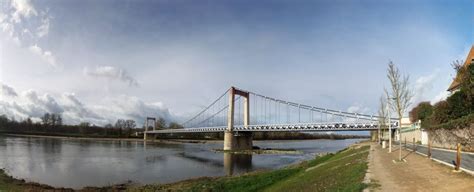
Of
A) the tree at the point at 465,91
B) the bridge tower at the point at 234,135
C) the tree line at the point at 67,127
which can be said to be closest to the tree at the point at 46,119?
the tree line at the point at 67,127

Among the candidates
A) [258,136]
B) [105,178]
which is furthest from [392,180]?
[258,136]

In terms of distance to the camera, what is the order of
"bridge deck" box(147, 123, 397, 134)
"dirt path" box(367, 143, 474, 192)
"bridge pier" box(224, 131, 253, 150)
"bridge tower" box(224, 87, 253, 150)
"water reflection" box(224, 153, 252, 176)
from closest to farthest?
"dirt path" box(367, 143, 474, 192)
"water reflection" box(224, 153, 252, 176)
"bridge deck" box(147, 123, 397, 134)
"bridge pier" box(224, 131, 253, 150)
"bridge tower" box(224, 87, 253, 150)

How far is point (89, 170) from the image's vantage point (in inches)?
1490

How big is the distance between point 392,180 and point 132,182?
20.8 metres

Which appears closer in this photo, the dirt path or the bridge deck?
the dirt path

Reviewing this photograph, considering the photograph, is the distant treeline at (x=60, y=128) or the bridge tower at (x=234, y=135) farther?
the distant treeline at (x=60, y=128)

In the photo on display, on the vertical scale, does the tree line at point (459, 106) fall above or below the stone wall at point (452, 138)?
above

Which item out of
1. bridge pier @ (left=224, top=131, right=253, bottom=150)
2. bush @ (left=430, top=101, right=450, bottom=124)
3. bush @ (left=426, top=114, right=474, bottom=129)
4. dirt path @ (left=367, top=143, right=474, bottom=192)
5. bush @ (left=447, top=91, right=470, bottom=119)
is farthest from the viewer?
bridge pier @ (left=224, top=131, right=253, bottom=150)

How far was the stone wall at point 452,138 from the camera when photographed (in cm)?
2622

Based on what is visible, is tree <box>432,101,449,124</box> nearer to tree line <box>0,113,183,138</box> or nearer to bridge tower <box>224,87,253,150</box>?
bridge tower <box>224,87,253,150</box>

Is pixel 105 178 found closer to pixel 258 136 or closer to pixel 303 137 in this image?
pixel 258 136

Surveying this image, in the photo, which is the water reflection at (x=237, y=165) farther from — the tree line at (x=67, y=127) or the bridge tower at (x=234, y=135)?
the tree line at (x=67, y=127)

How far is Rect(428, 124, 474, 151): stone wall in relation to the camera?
1032 inches

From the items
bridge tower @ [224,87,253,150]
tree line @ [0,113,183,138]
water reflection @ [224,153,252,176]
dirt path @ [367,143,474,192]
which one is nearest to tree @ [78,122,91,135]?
tree line @ [0,113,183,138]
